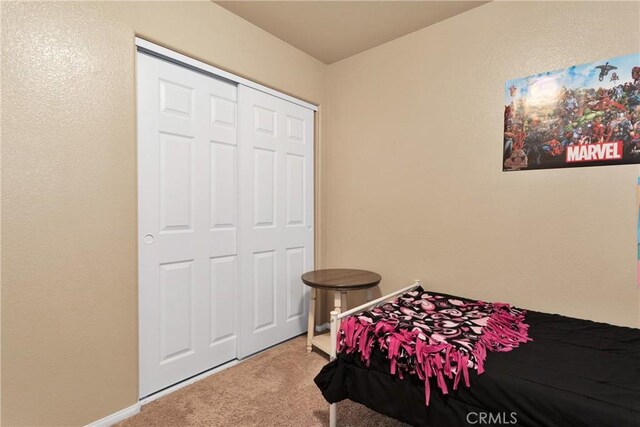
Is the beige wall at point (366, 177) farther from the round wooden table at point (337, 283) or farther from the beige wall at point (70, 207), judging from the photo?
the round wooden table at point (337, 283)

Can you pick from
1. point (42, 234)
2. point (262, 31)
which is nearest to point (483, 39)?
point (262, 31)

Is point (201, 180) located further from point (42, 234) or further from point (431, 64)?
point (431, 64)

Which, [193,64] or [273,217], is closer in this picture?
[193,64]

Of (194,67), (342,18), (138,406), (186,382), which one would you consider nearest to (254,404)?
(186,382)

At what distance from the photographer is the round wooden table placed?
235cm

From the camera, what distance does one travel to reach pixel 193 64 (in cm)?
216

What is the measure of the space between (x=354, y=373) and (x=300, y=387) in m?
0.68

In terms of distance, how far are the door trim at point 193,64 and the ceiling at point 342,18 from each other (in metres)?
0.43

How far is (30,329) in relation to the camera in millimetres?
1528

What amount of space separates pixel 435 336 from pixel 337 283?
3.15 ft

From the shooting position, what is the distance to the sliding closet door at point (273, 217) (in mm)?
2527

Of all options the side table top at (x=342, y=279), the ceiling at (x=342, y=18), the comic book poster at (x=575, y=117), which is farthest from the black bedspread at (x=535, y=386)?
the ceiling at (x=342, y=18)

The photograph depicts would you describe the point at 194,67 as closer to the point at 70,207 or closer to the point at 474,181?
the point at 70,207

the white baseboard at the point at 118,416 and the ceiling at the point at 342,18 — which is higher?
the ceiling at the point at 342,18
